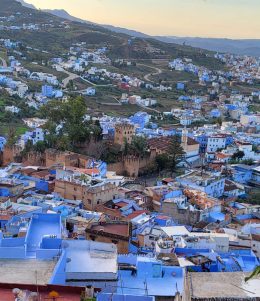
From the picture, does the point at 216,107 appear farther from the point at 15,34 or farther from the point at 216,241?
the point at 216,241

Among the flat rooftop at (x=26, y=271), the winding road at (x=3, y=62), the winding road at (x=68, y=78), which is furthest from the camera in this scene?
the winding road at (x=3, y=62)

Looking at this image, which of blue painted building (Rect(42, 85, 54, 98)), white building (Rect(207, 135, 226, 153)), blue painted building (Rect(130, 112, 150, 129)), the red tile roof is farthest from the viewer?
blue painted building (Rect(42, 85, 54, 98))

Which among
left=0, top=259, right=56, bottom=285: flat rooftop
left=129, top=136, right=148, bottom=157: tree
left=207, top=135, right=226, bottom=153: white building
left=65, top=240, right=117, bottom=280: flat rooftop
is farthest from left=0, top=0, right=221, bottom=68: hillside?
left=0, top=259, right=56, bottom=285: flat rooftop

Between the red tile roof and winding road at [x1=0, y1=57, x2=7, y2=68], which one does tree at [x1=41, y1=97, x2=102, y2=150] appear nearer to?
the red tile roof

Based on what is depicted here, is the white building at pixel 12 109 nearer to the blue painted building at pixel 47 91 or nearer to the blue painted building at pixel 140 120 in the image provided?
the blue painted building at pixel 47 91

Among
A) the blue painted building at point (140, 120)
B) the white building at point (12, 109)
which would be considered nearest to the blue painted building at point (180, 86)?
the blue painted building at point (140, 120)

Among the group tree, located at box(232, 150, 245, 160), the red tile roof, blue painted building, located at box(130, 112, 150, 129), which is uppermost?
the red tile roof
